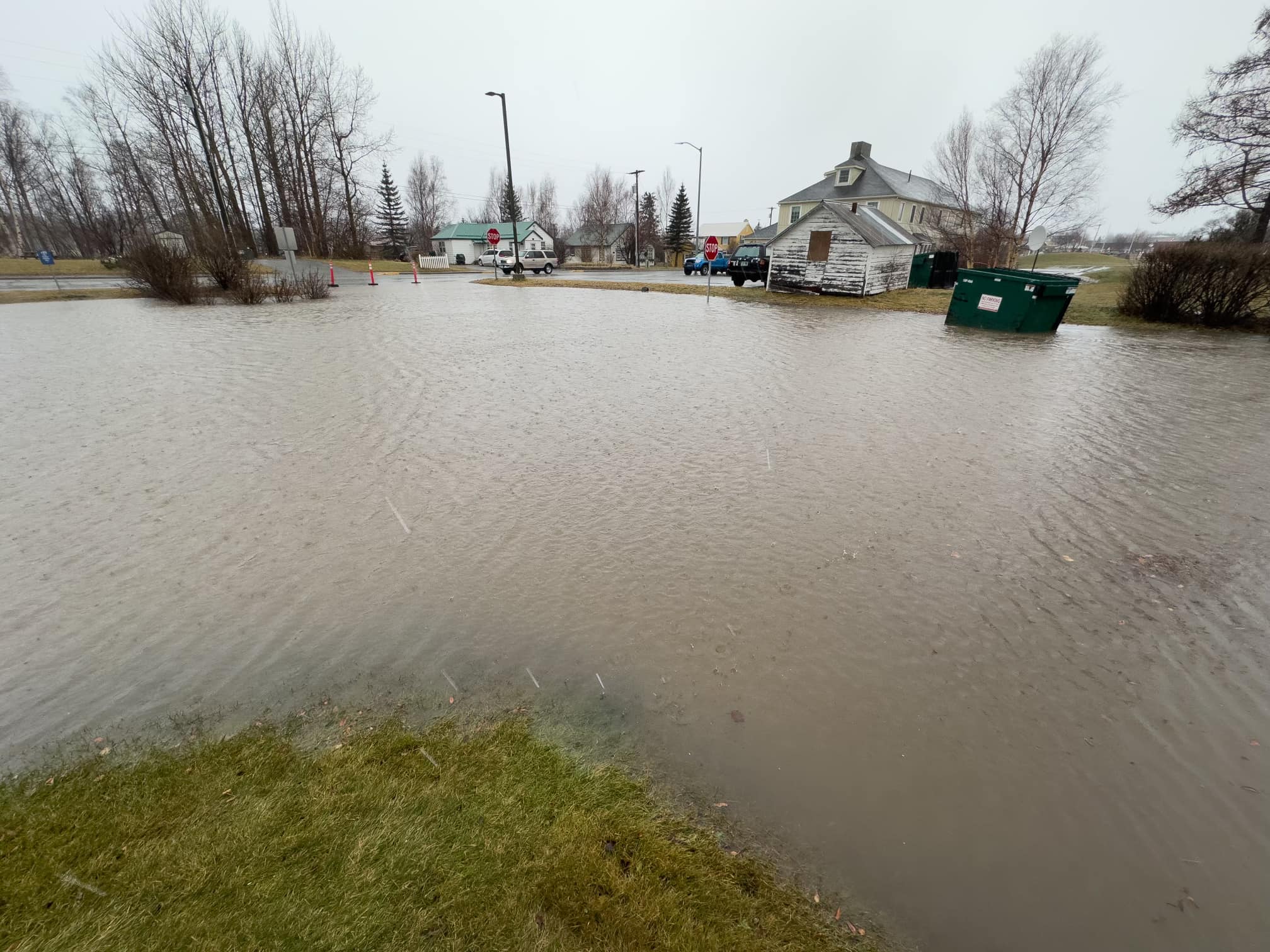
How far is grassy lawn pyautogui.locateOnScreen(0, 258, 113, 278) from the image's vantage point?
2934 centimetres

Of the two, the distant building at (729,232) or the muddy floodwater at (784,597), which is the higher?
the distant building at (729,232)

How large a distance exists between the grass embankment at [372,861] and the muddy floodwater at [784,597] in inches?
12.2

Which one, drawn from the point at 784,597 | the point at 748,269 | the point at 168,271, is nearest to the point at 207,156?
the point at 168,271

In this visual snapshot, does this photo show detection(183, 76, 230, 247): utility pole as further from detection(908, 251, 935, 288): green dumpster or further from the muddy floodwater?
detection(908, 251, 935, 288): green dumpster

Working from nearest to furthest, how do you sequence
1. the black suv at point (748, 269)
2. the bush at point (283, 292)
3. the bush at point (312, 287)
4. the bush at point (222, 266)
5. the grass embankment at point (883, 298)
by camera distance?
the grass embankment at point (883, 298) < the bush at point (222, 266) < the bush at point (283, 292) < the bush at point (312, 287) < the black suv at point (748, 269)

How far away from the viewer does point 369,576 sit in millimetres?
3736

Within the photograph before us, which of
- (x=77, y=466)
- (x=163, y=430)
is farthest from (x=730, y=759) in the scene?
(x=163, y=430)

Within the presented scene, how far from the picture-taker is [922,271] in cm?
2539

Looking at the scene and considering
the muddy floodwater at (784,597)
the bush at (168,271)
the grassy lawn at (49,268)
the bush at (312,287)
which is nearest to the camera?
the muddy floodwater at (784,597)

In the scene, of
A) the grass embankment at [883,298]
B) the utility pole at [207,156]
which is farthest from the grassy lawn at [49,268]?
the grass embankment at [883,298]

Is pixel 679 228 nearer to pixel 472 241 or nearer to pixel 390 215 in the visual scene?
pixel 472 241

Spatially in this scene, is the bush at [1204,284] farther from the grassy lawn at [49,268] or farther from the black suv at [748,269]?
the grassy lawn at [49,268]

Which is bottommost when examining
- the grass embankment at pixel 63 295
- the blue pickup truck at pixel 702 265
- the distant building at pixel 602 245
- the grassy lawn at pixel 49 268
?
the grass embankment at pixel 63 295

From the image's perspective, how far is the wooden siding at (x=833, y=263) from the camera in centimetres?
1962
